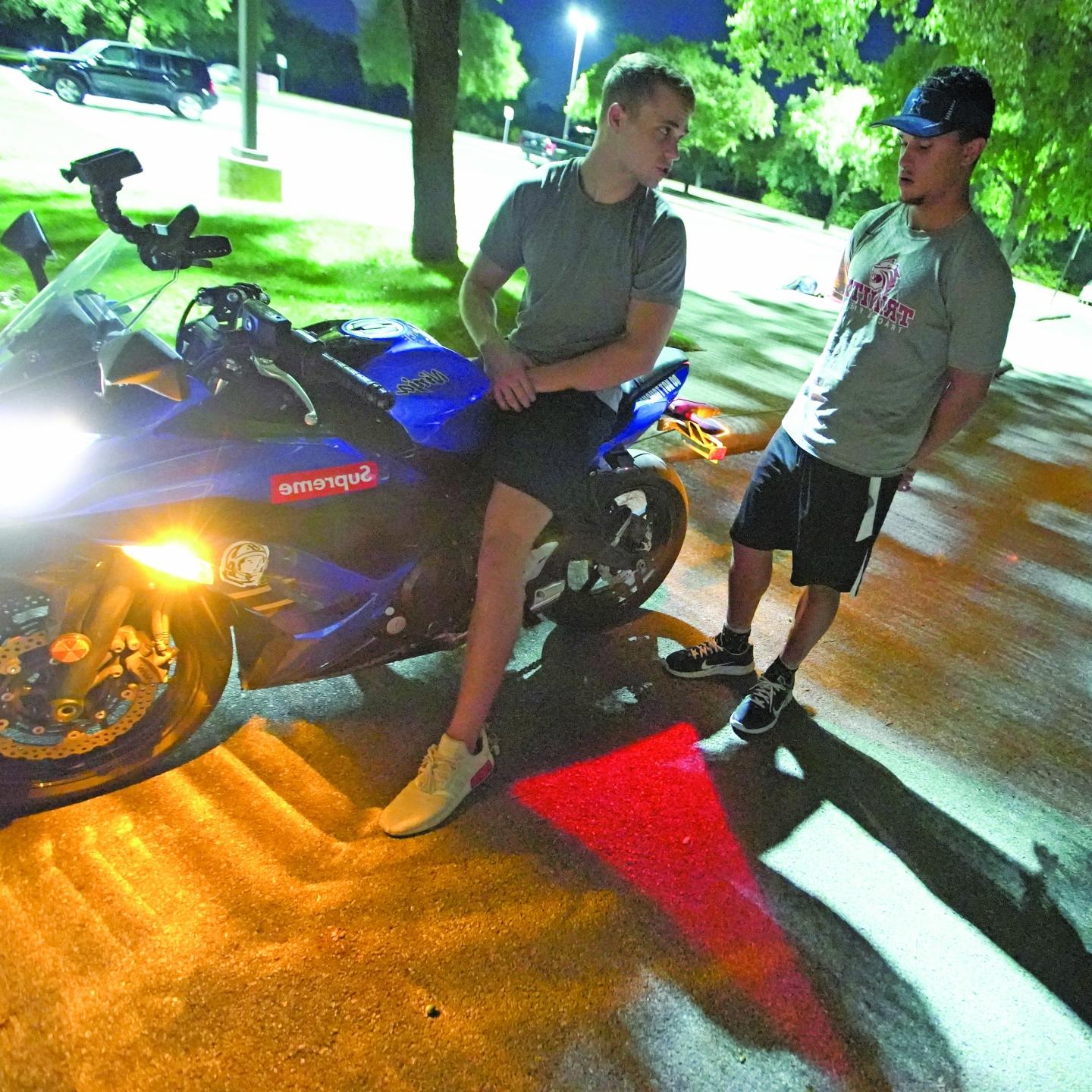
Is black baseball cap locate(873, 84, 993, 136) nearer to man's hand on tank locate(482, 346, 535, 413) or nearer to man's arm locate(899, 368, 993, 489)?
man's arm locate(899, 368, 993, 489)

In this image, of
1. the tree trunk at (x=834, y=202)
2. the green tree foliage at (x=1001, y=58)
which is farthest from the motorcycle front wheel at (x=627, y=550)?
the tree trunk at (x=834, y=202)

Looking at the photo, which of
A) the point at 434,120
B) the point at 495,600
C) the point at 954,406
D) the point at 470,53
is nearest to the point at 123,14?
the point at 470,53

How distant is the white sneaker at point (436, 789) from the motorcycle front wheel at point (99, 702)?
0.65 meters

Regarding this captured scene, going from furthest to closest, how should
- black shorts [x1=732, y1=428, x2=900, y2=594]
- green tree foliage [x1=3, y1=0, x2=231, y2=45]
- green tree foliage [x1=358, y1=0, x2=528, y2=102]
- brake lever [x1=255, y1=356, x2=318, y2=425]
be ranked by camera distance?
green tree foliage [x1=358, y1=0, x2=528, y2=102], green tree foliage [x1=3, y1=0, x2=231, y2=45], black shorts [x1=732, y1=428, x2=900, y2=594], brake lever [x1=255, y1=356, x2=318, y2=425]

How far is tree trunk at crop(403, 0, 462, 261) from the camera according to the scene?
815 centimetres

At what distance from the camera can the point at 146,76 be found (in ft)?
68.7

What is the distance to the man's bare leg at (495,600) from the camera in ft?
8.28

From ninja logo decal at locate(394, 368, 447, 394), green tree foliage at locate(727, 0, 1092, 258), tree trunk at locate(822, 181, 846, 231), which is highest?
green tree foliage at locate(727, 0, 1092, 258)

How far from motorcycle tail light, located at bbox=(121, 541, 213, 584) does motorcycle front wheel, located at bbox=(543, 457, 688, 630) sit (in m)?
1.50

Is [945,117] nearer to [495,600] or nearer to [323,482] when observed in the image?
[495,600]

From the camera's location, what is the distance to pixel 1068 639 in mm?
4523

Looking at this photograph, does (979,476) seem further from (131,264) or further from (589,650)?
(131,264)

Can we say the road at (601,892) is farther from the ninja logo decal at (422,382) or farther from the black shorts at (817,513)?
the ninja logo decal at (422,382)

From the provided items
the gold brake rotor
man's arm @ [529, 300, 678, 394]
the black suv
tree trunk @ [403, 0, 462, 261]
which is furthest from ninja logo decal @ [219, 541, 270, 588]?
the black suv
